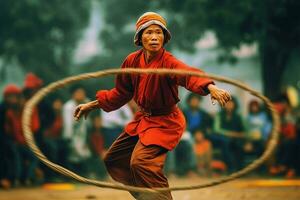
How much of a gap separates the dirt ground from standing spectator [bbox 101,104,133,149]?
114cm

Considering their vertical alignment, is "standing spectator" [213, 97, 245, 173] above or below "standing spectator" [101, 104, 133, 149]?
below

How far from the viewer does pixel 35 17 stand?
15727mm

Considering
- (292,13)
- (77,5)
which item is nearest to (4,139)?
(77,5)

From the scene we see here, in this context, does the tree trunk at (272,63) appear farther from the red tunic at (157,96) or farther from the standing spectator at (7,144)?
the red tunic at (157,96)

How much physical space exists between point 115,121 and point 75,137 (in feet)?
2.28

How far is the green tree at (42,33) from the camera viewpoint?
1543 cm

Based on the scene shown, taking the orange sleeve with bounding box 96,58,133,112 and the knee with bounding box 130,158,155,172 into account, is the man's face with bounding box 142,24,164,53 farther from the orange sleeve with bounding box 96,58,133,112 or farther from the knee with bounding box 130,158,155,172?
the knee with bounding box 130,158,155,172

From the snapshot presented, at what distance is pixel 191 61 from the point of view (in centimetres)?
1634

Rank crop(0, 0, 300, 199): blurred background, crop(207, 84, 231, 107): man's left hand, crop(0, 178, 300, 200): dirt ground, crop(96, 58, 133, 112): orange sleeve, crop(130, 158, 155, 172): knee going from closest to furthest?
crop(207, 84, 231, 107): man's left hand < crop(130, 158, 155, 172): knee < crop(96, 58, 133, 112): orange sleeve < crop(0, 178, 300, 200): dirt ground < crop(0, 0, 300, 199): blurred background

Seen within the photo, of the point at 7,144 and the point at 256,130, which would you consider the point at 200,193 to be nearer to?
the point at 7,144

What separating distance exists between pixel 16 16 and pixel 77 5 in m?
1.41

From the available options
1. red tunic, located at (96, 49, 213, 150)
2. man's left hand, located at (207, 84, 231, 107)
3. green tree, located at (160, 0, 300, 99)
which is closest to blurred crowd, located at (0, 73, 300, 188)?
green tree, located at (160, 0, 300, 99)

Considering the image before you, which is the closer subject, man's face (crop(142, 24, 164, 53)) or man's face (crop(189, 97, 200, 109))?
man's face (crop(142, 24, 164, 53))

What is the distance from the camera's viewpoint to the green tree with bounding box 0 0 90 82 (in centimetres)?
1543
